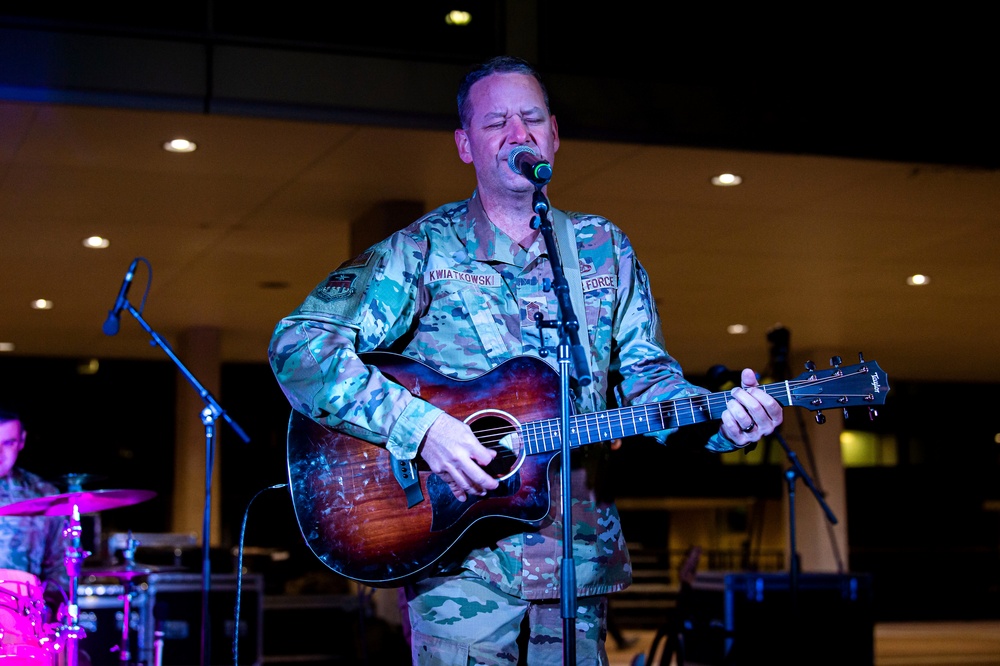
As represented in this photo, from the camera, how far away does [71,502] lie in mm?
5281

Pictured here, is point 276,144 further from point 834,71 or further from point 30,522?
point 834,71

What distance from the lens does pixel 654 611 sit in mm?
16203

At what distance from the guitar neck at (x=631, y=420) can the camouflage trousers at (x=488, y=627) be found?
33 centimetres

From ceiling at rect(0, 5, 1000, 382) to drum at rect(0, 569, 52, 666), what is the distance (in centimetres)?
270

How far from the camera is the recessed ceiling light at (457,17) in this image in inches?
281

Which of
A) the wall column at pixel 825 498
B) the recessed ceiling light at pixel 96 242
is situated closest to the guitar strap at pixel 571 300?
the recessed ceiling light at pixel 96 242

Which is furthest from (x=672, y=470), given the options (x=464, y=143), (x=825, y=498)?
(x=464, y=143)

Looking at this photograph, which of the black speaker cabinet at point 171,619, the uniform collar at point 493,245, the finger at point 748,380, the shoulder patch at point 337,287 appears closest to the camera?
the finger at point 748,380

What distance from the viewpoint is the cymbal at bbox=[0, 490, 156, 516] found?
511 cm

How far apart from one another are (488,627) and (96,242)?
8137mm

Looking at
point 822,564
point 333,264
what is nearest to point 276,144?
point 333,264

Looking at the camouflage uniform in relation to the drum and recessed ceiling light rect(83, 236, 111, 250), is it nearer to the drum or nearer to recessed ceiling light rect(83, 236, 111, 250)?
Answer: the drum

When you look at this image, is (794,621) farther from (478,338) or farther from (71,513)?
(478,338)

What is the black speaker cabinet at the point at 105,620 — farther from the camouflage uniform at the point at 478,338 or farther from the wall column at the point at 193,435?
the wall column at the point at 193,435
